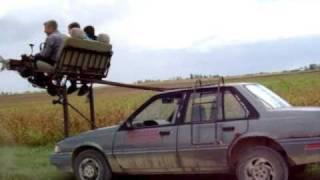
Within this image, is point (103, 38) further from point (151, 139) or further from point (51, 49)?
point (151, 139)

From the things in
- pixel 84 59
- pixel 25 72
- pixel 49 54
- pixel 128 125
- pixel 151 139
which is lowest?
pixel 151 139

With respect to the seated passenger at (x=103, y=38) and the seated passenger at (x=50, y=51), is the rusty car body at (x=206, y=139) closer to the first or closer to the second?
the seated passenger at (x=50, y=51)

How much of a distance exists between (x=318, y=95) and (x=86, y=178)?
10.5 m

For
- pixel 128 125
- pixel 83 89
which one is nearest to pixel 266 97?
pixel 128 125

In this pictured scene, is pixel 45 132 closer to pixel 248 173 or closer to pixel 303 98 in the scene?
pixel 303 98

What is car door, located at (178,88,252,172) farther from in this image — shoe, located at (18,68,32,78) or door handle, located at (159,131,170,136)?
shoe, located at (18,68,32,78)

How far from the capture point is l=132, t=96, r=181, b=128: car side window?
11266mm

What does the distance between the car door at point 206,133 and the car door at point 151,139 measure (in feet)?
0.64

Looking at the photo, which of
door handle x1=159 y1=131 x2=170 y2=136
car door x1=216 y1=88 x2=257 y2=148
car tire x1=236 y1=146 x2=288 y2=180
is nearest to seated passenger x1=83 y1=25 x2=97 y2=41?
door handle x1=159 y1=131 x2=170 y2=136

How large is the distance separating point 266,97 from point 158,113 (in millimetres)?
1826

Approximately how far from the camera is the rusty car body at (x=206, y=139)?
1006cm

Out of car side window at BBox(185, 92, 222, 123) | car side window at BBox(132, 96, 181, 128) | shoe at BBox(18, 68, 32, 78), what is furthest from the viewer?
shoe at BBox(18, 68, 32, 78)

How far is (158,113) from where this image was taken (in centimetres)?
1153

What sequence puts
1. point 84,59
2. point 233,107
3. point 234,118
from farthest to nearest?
point 84,59 → point 233,107 → point 234,118
